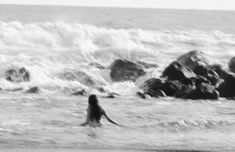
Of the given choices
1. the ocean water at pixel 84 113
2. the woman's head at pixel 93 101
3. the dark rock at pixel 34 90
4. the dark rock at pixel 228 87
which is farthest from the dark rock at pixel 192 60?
the woman's head at pixel 93 101

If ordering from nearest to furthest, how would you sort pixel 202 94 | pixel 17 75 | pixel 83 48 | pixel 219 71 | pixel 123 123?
pixel 123 123 → pixel 202 94 → pixel 17 75 → pixel 219 71 → pixel 83 48

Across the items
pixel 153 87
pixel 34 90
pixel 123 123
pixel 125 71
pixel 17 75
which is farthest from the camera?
pixel 125 71

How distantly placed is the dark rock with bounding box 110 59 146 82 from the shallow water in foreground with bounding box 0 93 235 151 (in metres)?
4.30

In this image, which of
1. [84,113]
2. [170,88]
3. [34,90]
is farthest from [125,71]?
[84,113]

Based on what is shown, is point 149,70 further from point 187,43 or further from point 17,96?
point 187,43

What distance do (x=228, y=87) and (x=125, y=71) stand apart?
5.37 meters

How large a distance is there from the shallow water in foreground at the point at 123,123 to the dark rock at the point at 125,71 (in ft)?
14.1

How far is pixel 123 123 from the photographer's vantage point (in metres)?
16.5

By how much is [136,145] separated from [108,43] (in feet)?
92.6

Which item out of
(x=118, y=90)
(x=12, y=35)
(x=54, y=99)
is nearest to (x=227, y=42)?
(x=12, y=35)

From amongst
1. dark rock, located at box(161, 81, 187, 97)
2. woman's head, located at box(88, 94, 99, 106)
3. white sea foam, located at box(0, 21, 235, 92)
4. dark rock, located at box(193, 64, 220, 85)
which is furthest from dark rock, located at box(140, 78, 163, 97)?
woman's head, located at box(88, 94, 99, 106)

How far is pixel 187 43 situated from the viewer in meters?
46.9

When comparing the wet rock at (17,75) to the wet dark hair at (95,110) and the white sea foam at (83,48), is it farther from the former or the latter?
the wet dark hair at (95,110)

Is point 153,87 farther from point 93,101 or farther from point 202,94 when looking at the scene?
point 93,101
